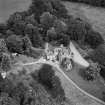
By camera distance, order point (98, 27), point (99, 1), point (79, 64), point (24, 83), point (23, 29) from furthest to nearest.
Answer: point (99, 1)
point (98, 27)
point (23, 29)
point (79, 64)
point (24, 83)

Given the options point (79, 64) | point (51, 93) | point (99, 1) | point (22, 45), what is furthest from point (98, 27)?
point (51, 93)

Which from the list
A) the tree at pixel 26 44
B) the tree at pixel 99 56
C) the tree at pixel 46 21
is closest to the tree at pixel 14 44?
the tree at pixel 26 44

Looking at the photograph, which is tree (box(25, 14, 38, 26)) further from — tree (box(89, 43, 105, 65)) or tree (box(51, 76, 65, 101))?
tree (box(51, 76, 65, 101))

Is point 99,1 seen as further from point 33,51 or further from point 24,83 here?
point 24,83

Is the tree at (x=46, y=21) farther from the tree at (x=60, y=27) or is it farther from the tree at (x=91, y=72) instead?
the tree at (x=91, y=72)

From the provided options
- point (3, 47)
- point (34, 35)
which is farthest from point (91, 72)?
point (3, 47)

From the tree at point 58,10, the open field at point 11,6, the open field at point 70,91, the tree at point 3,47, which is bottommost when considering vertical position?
the open field at point 11,6
